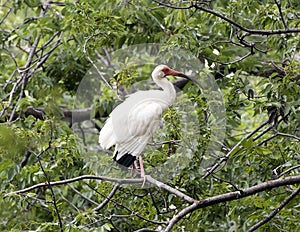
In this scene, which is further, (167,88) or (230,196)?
(230,196)

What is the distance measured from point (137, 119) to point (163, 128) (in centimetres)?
23

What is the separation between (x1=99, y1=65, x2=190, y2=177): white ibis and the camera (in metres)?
2.97

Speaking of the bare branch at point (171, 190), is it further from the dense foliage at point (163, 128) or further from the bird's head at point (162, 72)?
the bird's head at point (162, 72)

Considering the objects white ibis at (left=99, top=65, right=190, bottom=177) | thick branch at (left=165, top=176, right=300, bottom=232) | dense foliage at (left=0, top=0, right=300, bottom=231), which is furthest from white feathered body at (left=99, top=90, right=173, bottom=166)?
thick branch at (left=165, top=176, right=300, bottom=232)

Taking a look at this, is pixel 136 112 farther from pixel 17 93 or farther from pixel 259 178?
pixel 17 93

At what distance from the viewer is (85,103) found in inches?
137

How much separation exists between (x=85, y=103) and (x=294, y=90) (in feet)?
3.54

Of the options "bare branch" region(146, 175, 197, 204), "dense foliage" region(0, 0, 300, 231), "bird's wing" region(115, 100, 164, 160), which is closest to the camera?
"bird's wing" region(115, 100, 164, 160)

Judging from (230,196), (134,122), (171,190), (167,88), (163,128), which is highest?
(167,88)

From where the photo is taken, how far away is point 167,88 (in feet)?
9.78

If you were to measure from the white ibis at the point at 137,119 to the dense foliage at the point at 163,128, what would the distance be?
130 mm

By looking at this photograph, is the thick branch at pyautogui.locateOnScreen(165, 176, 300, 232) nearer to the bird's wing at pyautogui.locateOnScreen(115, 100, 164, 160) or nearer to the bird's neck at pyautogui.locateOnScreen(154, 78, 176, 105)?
the bird's wing at pyautogui.locateOnScreen(115, 100, 164, 160)

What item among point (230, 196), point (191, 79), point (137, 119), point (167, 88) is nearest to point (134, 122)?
point (137, 119)

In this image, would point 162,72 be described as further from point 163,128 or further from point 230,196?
point 230,196
